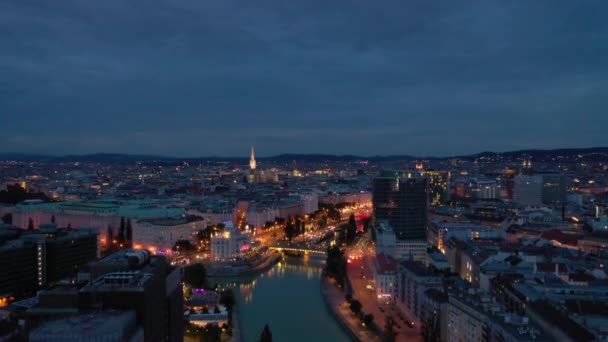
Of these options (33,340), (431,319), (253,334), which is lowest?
(253,334)

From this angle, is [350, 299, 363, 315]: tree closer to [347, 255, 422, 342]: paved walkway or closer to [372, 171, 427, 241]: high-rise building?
[347, 255, 422, 342]: paved walkway

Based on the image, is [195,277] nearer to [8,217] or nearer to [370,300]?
[370,300]

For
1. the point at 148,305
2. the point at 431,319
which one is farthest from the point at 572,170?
the point at 148,305

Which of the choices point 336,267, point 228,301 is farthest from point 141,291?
point 336,267

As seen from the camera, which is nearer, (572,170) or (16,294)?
(16,294)

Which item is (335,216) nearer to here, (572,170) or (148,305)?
(148,305)

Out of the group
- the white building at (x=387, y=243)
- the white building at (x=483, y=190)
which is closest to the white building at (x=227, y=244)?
the white building at (x=387, y=243)

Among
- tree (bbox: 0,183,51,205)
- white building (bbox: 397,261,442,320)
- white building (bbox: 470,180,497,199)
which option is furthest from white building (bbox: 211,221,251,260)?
white building (bbox: 470,180,497,199)
